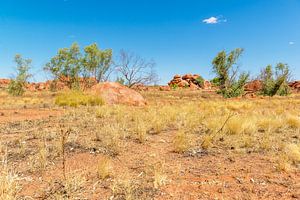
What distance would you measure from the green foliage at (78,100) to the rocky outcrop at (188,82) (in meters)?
60.3

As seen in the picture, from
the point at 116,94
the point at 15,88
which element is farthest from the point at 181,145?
the point at 15,88

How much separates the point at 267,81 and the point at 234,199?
3467cm

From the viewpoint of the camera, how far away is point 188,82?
7812 cm

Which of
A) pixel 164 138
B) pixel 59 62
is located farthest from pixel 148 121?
pixel 59 62

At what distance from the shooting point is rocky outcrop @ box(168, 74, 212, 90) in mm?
74625

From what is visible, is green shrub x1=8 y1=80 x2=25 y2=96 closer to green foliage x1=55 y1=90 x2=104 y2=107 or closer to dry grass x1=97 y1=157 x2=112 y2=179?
green foliage x1=55 y1=90 x2=104 y2=107

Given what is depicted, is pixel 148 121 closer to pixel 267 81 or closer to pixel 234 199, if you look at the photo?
pixel 234 199

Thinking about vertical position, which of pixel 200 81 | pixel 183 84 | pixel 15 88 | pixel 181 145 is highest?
pixel 200 81

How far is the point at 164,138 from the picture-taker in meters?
6.09

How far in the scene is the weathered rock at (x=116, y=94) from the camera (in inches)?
623

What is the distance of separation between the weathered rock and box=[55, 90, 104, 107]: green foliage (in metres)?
1.03

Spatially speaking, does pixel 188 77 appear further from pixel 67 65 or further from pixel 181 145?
pixel 181 145

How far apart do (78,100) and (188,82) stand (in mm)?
66450

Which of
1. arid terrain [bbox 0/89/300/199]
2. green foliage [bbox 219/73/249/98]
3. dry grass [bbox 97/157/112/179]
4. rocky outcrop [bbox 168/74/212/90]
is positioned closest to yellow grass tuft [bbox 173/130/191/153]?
arid terrain [bbox 0/89/300/199]
